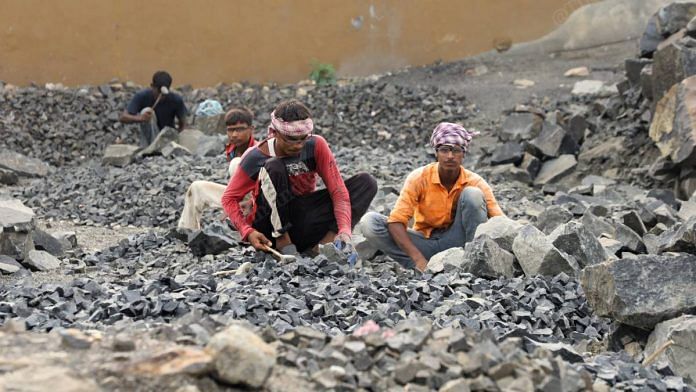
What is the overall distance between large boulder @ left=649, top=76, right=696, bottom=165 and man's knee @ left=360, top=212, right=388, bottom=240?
4.22m

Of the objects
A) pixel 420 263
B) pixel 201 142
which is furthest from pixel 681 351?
pixel 201 142

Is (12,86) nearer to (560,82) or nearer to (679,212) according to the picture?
(560,82)

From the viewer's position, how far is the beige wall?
16.1 meters

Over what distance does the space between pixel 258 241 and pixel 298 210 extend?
39cm

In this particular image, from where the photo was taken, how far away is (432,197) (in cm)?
686

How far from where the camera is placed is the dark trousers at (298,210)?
6676 millimetres

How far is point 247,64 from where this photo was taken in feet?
55.3

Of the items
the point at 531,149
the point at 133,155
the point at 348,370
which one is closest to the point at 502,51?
the point at 531,149

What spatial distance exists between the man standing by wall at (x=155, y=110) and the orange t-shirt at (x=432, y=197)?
6.19 meters

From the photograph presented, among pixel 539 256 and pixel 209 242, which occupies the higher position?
pixel 539 256

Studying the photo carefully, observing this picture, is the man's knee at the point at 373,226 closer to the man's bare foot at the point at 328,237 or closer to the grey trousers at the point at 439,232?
the grey trousers at the point at 439,232

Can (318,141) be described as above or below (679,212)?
above

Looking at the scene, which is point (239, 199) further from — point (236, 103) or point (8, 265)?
point (236, 103)

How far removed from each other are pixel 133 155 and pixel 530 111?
4.63 metres
